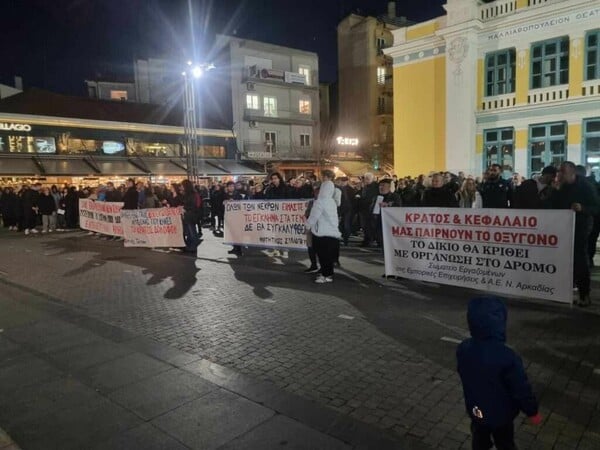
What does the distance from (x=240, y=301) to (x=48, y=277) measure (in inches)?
197

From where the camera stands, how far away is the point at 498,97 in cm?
2131

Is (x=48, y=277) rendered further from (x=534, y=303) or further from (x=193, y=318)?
(x=534, y=303)

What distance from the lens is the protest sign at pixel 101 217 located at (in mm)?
15422

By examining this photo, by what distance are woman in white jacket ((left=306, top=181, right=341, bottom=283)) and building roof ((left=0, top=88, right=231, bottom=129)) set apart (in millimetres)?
29328

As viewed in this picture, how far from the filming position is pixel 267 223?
11.0 metres

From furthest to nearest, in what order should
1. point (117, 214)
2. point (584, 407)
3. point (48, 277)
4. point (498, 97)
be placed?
1. point (498, 97)
2. point (117, 214)
3. point (48, 277)
4. point (584, 407)

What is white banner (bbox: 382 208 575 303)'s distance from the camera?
607cm

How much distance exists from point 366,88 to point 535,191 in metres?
42.3

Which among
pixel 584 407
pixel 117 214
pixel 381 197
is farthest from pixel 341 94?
pixel 584 407

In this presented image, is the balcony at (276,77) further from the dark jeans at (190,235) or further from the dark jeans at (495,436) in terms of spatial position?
the dark jeans at (495,436)

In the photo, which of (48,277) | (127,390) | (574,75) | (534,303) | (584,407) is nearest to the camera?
(584,407)

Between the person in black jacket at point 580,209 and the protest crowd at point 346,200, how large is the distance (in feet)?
0.04

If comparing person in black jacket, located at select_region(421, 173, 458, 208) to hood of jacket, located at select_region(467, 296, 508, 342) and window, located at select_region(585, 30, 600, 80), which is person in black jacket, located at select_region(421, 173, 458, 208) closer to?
hood of jacket, located at select_region(467, 296, 508, 342)

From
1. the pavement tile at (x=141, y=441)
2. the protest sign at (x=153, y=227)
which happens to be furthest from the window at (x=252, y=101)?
the pavement tile at (x=141, y=441)
